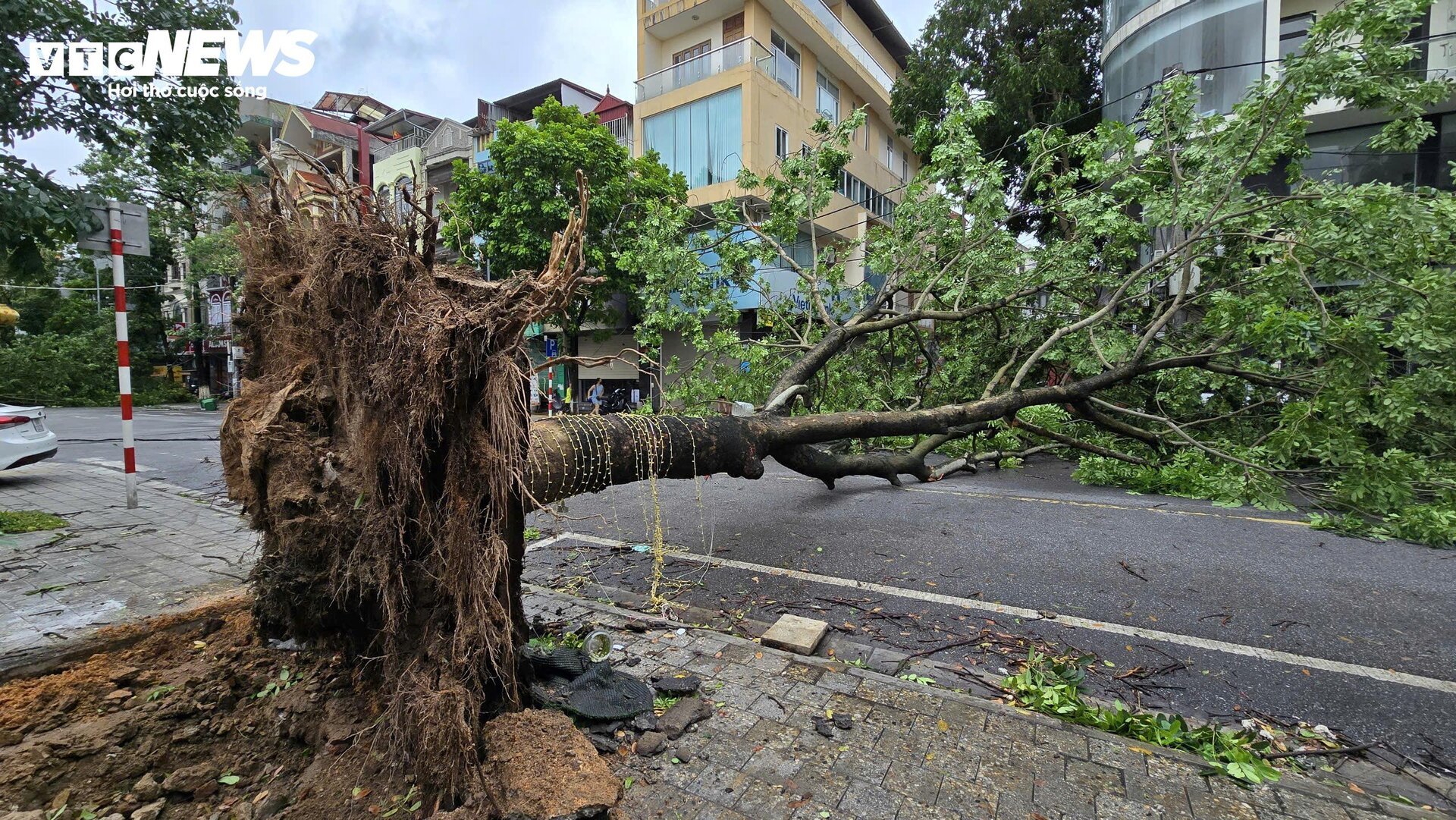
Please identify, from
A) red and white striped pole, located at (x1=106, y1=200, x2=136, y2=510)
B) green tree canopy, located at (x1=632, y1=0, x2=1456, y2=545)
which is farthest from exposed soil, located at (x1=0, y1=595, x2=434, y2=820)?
red and white striped pole, located at (x1=106, y1=200, x2=136, y2=510)

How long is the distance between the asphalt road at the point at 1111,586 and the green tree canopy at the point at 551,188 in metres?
8.96

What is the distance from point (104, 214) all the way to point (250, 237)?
13.2 ft

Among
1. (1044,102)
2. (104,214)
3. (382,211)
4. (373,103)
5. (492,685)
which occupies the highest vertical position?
(373,103)

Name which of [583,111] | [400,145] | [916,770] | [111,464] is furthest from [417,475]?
[400,145]

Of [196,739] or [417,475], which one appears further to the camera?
[196,739]

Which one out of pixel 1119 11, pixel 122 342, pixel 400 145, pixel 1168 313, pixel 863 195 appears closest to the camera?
pixel 122 342

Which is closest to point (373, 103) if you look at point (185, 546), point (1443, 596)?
point (185, 546)

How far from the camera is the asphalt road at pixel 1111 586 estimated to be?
308cm

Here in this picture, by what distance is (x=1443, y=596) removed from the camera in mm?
4133

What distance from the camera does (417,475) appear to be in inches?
82.8

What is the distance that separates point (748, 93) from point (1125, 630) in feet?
51.8

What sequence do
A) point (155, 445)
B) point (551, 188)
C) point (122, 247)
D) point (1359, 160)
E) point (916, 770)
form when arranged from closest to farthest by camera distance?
point (916, 770) < point (122, 247) < point (155, 445) < point (1359, 160) < point (551, 188)

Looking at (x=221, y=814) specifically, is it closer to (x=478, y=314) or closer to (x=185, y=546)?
(x=478, y=314)

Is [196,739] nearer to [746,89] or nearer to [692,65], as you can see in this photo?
Answer: [746,89]
